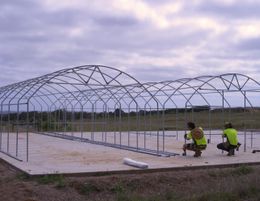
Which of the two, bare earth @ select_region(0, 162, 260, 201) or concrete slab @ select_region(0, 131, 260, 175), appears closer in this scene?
bare earth @ select_region(0, 162, 260, 201)

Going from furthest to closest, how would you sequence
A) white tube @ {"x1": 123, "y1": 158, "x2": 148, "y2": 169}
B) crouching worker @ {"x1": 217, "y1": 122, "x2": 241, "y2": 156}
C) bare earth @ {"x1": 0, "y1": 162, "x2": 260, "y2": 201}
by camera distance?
crouching worker @ {"x1": 217, "y1": 122, "x2": 241, "y2": 156}, white tube @ {"x1": 123, "y1": 158, "x2": 148, "y2": 169}, bare earth @ {"x1": 0, "y1": 162, "x2": 260, "y2": 201}

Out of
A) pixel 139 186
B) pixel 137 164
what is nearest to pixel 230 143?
pixel 137 164

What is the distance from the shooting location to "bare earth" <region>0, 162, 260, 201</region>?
991cm

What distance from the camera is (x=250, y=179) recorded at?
11156 millimetres

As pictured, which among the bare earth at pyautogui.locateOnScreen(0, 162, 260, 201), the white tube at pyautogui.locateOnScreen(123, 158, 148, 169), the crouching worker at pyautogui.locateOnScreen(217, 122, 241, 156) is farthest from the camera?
the crouching worker at pyautogui.locateOnScreen(217, 122, 241, 156)

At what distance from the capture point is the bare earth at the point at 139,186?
991cm

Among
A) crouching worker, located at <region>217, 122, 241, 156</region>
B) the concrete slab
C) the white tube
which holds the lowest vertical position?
the concrete slab

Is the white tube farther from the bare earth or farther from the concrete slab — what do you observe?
the bare earth

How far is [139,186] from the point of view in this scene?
1182cm

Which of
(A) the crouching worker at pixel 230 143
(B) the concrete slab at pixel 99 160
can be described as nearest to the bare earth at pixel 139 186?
(B) the concrete slab at pixel 99 160

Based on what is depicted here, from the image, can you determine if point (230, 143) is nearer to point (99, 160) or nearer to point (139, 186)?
point (99, 160)

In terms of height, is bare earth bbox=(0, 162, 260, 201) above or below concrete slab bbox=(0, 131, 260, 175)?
below

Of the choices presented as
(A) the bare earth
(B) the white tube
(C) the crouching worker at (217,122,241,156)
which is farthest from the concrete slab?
(A) the bare earth

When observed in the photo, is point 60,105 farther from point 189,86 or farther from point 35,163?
point 35,163
